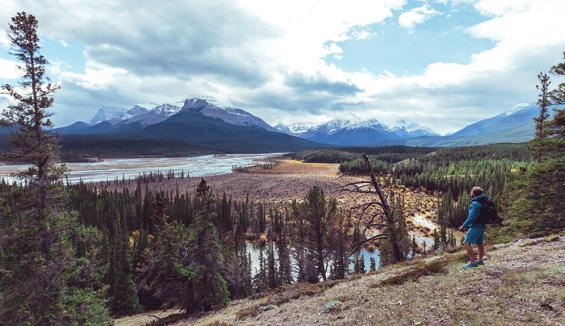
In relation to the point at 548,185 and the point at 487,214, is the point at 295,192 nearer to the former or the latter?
the point at 548,185

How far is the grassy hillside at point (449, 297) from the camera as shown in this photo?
10883 millimetres

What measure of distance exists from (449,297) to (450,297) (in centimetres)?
4

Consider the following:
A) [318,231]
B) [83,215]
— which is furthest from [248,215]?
[318,231]

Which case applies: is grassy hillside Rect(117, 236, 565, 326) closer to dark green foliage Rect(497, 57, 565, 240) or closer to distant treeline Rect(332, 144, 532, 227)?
dark green foliage Rect(497, 57, 565, 240)

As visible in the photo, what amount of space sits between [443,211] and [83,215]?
89.5 meters

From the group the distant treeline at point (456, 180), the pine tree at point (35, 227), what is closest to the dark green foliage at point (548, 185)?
the pine tree at point (35, 227)

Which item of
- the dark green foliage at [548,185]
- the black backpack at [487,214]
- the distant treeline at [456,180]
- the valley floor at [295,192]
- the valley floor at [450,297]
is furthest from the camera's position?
the valley floor at [295,192]

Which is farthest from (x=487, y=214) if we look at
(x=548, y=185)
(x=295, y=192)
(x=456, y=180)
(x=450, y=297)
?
(x=295, y=192)

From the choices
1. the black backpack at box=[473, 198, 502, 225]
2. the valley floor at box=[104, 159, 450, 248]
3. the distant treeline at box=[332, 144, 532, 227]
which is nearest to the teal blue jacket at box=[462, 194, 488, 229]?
the black backpack at box=[473, 198, 502, 225]

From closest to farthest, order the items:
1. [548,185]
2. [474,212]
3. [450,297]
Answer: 1. [450,297]
2. [474,212]
3. [548,185]

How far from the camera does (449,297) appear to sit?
12867 millimetres

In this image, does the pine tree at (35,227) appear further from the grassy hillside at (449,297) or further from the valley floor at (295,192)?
the valley floor at (295,192)

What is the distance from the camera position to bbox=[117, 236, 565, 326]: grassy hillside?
10.9 meters

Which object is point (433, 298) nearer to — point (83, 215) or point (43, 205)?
point (43, 205)
